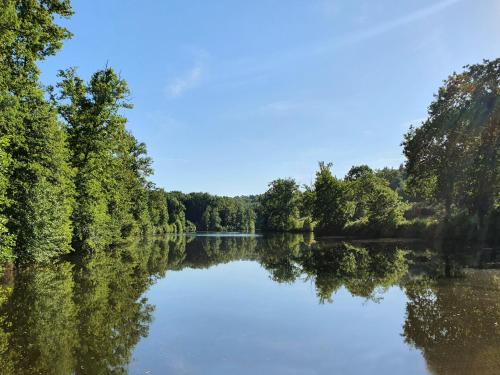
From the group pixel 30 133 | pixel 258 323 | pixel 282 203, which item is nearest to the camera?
pixel 258 323

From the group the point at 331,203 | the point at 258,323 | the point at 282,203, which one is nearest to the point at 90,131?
the point at 258,323

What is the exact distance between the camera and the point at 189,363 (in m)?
7.71

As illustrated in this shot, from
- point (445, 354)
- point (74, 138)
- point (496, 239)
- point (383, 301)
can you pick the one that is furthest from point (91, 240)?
point (496, 239)

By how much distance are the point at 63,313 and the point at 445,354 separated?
10067 mm

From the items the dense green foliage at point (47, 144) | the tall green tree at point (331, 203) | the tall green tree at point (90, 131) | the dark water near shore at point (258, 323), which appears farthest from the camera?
the tall green tree at point (331, 203)

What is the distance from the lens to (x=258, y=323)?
10.9 meters

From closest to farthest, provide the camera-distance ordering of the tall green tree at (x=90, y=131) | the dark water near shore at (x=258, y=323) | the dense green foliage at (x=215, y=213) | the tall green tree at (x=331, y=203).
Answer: the dark water near shore at (x=258, y=323)
the tall green tree at (x=90, y=131)
the tall green tree at (x=331, y=203)
the dense green foliage at (x=215, y=213)

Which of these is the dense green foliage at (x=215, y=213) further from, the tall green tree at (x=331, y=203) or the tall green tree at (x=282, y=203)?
the tall green tree at (x=331, y=203)

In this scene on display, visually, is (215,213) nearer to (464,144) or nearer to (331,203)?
(331,203)

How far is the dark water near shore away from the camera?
7535 millimetres

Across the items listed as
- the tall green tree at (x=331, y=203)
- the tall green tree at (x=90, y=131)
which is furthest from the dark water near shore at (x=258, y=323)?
the tall green tree at (x=331, y=203)

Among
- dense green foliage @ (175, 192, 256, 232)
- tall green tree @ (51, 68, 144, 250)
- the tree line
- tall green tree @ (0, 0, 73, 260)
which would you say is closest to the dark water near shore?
tall green tree @ (0, 0, 73, 260)

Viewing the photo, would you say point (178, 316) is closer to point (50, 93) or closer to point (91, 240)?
point (91, 240)

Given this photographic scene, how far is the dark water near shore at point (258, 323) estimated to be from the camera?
24.7ft
